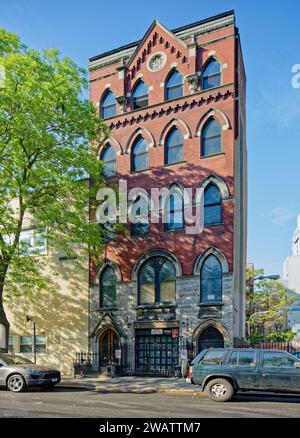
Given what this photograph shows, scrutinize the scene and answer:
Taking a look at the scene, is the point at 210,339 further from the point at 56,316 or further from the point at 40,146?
the point at 40,146

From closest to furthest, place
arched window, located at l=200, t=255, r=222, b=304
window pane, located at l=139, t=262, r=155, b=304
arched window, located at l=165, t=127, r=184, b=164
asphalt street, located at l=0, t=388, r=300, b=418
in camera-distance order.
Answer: asphalt street, located at l=0, t=388, r=300, b=418 → arched window, located at l=200, t=255, r=222, b=304 → window pane, located at l=139, t=262, r=155, b=304 → arched window, located at l=165, t=127, r=184, b=164

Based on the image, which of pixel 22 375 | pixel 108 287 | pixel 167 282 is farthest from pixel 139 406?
pixel 108 287

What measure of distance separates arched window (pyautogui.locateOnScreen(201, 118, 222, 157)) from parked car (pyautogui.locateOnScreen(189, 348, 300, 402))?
11.5 m

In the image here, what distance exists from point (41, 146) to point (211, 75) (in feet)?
32.2

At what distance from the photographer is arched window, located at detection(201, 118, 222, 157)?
903 inches

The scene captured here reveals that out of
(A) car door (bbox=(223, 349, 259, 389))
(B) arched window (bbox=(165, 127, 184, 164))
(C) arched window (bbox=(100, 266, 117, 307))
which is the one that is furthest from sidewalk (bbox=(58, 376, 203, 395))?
(B) arched window (bbox=(165, 127, 184, 164))

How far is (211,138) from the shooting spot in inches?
912

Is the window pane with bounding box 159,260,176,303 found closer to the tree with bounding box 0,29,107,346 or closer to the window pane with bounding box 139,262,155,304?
the window pane with bounding box 139,262,155,304

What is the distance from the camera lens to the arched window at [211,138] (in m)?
22.9

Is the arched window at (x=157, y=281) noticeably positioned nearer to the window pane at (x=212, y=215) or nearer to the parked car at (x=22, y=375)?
the window pane at (x=212, y=215)

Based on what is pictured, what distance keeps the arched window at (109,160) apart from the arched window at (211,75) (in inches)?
247
